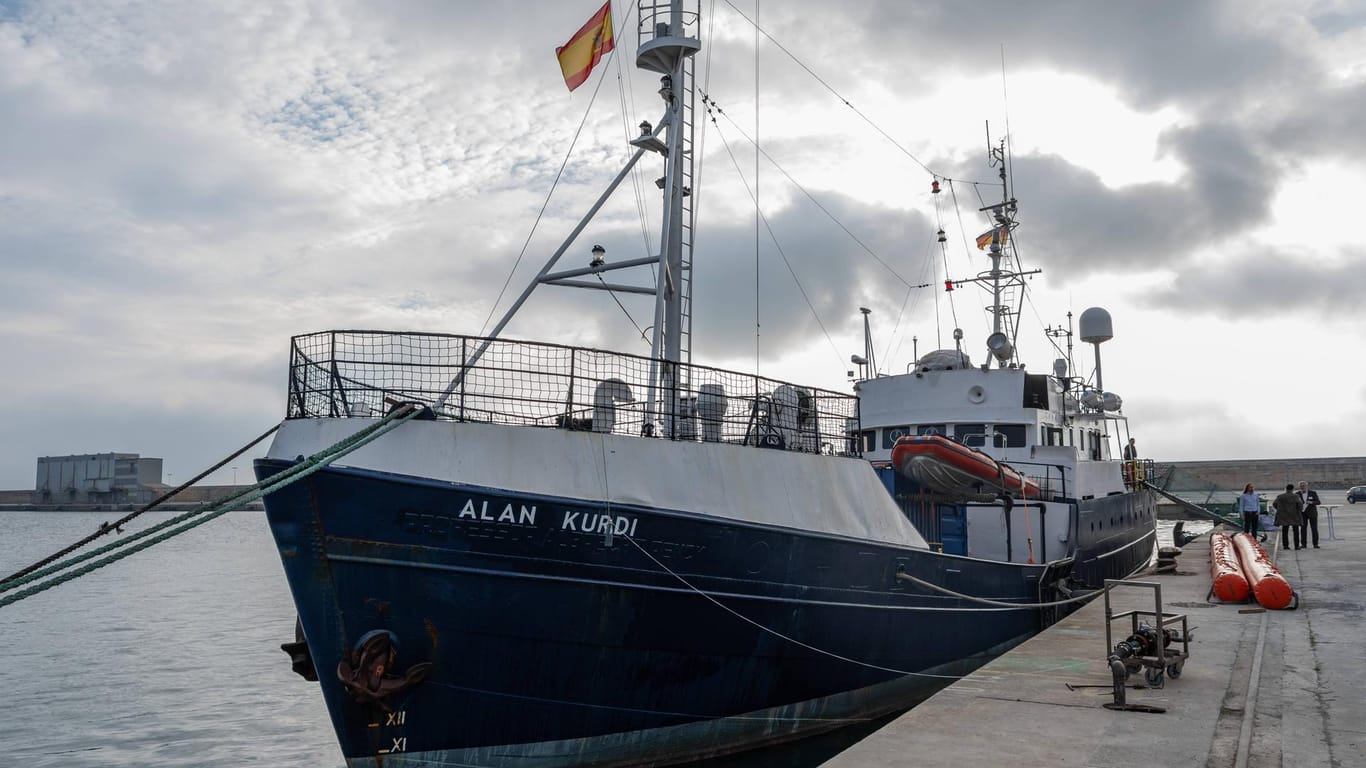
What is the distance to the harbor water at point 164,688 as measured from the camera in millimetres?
12266

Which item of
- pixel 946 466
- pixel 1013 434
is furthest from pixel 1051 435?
pixel 946 466

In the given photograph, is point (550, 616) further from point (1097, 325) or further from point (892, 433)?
point (1097, 325)

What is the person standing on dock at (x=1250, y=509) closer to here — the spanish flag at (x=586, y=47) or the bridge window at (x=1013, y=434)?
the bridge window at (x=1013, y=434)

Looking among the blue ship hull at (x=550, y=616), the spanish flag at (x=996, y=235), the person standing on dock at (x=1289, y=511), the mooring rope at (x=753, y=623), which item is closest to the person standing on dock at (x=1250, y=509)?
the person standing on dock at (x=1289, y=511)

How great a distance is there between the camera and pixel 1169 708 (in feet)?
24.9

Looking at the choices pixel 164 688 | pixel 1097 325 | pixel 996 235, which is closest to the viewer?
pixel 164 688

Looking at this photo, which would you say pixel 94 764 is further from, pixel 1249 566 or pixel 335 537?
pixel 1249 566

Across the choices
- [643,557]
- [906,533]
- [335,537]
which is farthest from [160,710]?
[906,533]

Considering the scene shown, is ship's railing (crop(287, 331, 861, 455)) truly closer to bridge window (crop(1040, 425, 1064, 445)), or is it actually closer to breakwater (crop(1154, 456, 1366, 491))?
bridge window (crop(1040, 425, 1064, 445))

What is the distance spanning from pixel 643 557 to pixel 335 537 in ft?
8.51

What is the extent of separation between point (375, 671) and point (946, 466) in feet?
28.4

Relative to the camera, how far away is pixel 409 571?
7352mm

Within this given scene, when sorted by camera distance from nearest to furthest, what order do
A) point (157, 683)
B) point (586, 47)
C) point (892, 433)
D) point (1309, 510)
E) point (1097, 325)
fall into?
1. point (586, 47)
2. point (157, 683)
3. point (892, 433)
4. point (1309, 510)
5. point (1097, 325)

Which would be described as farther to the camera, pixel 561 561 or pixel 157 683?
pixel 157 683
